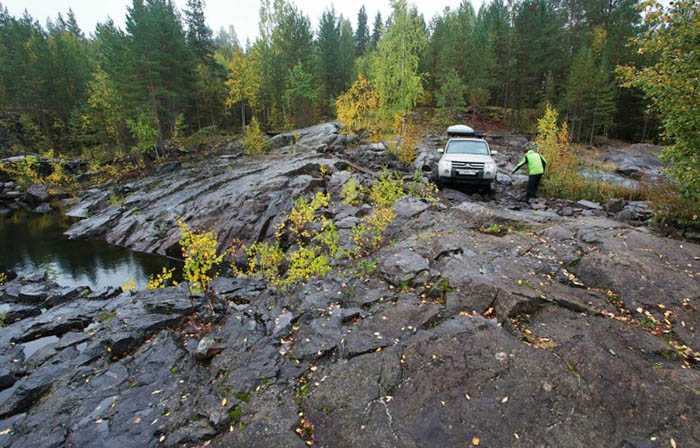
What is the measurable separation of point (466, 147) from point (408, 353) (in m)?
10.5

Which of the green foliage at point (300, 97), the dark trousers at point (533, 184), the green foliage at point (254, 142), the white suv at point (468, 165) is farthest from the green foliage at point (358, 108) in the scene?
the dark trousers at point (533, 184)

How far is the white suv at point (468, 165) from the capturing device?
11703 mm

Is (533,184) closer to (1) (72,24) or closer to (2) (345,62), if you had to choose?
(2) (345,62)

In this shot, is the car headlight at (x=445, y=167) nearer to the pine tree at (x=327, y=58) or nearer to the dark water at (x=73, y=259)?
the dark water at (x=73, y=259)

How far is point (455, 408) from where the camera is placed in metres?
3.29

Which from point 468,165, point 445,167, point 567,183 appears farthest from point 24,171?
point 567,183

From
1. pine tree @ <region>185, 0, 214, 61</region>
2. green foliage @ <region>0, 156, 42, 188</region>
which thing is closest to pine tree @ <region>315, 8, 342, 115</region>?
pine tree @ <region>185, 0, 214, 61</region>

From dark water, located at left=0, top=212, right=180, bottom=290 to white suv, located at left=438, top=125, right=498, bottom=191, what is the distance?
36.5 feet

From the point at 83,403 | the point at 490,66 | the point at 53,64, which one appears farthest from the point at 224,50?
the point at 83,403

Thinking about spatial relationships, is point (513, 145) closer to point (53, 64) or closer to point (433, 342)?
point (433, 342)

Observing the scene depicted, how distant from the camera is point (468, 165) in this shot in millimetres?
11789

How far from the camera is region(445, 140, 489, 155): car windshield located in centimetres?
1244

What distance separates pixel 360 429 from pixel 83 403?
3.74 meters

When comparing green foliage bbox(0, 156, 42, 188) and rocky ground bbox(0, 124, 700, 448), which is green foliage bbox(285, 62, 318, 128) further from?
rocky ground bbox(0, 124, 700, 448)
